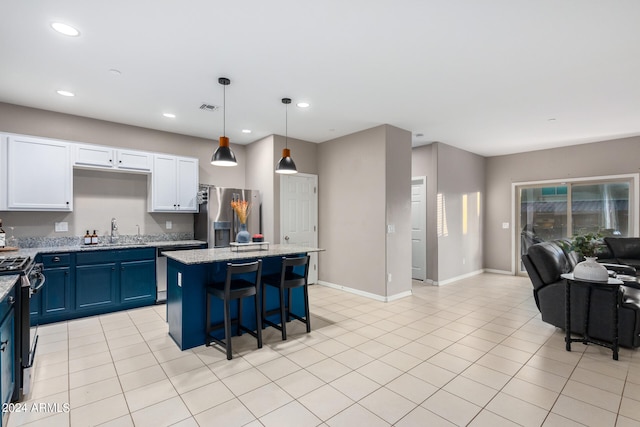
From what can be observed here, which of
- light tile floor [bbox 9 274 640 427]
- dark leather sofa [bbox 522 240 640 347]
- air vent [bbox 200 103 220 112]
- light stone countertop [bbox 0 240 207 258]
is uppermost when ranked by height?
air vent [bbox 200 103 220 112]

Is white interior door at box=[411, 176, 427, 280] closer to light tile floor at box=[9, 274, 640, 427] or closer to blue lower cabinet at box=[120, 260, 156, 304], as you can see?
light tile floor at box=[9, 274, 640, 427]

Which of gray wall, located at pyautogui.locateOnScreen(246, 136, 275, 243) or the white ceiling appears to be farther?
gray wall, located at pyautogui.locateOnScreen(246, 136, 275, 243)

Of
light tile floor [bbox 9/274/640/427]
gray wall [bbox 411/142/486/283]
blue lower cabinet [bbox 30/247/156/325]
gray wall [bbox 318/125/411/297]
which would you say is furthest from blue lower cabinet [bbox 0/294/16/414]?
gray wall [bbox 411/142/486/283]

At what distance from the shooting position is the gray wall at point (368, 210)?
192 inches

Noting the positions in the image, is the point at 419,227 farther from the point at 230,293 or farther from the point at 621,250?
the point at 230,293

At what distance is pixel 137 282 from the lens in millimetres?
4426

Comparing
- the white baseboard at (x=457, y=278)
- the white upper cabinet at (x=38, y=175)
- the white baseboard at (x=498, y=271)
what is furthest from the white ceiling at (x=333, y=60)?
the white baseboard at (x=498, y=271)

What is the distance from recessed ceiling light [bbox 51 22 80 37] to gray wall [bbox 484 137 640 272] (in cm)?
782

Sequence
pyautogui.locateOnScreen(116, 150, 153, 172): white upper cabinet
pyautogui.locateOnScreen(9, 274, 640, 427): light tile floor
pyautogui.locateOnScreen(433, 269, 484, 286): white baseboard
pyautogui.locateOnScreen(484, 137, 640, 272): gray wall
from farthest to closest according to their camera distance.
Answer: pyautogui.locateOnScreen(433, 269, 484, 286): white baseboard, pyautogui.locateOnScreen(484, 137, 640, 272): gray wall, pyautogui.locateOnScreen(116, 150, 153, 172): white upper cabinet, pyautogui.locateOnScreen(9, 274, 640, 427): light tile floor

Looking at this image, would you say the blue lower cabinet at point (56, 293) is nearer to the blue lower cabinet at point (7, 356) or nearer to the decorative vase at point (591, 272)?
the blue lower cabinet at point (7, 356)

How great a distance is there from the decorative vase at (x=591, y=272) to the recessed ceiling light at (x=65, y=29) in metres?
5.01

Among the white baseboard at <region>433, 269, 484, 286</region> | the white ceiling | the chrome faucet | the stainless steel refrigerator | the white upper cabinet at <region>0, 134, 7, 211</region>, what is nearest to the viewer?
the white ceiling

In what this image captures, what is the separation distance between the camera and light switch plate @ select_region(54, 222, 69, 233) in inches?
170

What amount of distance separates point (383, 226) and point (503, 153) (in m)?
4.29
